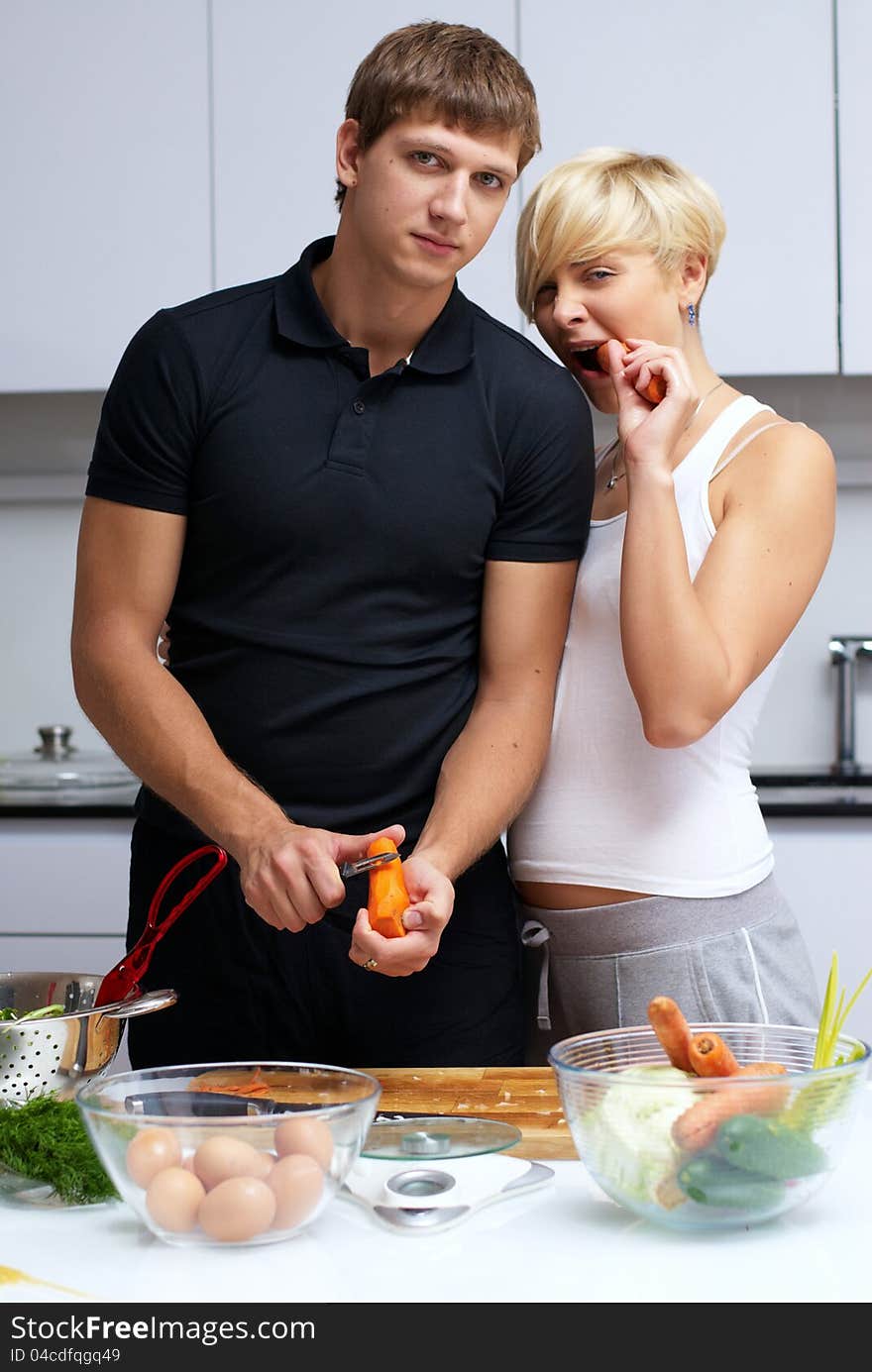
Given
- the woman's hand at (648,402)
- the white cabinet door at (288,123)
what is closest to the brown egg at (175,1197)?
the woman's hand at (648,402)

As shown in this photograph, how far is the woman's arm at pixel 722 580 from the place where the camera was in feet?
4.13

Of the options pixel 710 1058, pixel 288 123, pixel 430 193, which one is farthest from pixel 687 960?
pixel 288 123

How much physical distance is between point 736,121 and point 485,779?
5.26 ft

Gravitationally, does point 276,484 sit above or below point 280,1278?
above

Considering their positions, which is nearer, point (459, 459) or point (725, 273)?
point (459, 459)

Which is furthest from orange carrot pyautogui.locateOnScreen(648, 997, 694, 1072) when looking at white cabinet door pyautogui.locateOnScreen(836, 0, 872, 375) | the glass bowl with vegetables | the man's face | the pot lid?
white cabinet door pyautogui.locateOnScreen(836, 0, 872, 375)

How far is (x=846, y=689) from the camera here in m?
2.78

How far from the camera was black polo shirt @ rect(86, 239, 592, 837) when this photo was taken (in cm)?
142

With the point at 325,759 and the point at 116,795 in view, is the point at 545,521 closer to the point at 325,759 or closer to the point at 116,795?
the point at 325,759

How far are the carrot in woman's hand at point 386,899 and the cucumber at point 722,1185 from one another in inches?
13.8

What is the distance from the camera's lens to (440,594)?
1466 millimetres

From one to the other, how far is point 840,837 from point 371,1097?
1510 millimetres

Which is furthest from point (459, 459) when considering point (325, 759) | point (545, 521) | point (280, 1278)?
point (280, 1278)

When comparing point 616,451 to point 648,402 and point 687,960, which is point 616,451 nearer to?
point 648,402
